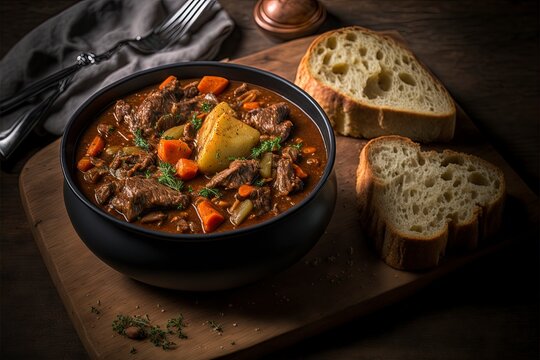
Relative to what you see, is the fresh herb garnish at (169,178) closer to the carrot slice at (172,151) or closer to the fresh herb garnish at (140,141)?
the carrot slice at (172,151)

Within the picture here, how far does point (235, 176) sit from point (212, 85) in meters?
0.74

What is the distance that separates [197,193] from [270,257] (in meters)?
0.43

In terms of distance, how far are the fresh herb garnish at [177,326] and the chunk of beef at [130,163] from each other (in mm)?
698

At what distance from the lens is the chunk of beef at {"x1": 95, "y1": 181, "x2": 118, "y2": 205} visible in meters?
3.42

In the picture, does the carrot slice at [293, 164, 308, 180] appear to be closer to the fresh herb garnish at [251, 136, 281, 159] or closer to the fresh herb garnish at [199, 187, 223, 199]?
the fresh herb garnish at [251, 136, 281, 159]

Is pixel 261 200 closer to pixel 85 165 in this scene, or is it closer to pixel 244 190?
pixel 244 190

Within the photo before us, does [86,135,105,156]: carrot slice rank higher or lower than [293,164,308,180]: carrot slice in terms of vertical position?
lower

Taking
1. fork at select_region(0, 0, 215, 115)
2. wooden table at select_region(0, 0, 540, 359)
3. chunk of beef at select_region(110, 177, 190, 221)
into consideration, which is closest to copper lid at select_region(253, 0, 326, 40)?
wooden table at select_region(0, 0, 540, 359)

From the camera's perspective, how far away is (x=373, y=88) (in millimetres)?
4621

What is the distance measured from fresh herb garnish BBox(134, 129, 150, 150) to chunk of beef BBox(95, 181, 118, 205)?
256mm

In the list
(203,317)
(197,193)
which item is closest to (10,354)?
(203,317)

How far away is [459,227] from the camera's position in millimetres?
3850

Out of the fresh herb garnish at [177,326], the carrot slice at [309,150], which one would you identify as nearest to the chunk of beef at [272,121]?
the carrot slice at [309,150]

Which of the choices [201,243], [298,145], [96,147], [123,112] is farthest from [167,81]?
[201,243]
